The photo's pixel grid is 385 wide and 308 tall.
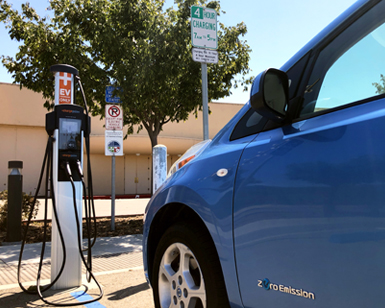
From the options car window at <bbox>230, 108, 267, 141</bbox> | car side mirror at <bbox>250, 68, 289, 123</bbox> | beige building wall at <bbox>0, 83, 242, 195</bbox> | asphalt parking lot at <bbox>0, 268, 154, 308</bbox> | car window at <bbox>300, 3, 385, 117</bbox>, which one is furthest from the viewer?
beige building wall at <bbox>0, 83, 242, 195</bbox>

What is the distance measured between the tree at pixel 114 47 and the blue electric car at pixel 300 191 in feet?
19.8

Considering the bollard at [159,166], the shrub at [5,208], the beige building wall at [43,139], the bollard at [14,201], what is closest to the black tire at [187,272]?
the bollard at [159,166]

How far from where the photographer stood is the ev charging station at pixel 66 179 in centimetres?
372

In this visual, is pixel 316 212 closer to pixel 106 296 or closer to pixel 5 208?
pixel 106 296

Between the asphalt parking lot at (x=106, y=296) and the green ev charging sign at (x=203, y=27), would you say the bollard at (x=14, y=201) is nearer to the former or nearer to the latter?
the asphalt parking lot at (x=106, y=296)

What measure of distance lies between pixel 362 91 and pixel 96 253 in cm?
512

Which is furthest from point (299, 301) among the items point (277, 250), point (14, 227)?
point (14, 227)

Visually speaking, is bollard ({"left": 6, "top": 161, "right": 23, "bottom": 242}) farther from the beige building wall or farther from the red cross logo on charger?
the beige building wall

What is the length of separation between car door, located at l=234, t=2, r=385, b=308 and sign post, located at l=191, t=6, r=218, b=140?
3.37 metres

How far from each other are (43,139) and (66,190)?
21506mm

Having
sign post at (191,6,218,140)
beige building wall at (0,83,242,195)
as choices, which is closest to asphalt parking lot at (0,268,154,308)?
sign post at (191,6,218,140)

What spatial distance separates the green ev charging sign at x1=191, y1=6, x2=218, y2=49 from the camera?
5.25 m

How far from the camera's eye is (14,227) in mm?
6520

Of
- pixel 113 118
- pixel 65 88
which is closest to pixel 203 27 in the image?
pixel 65 88
